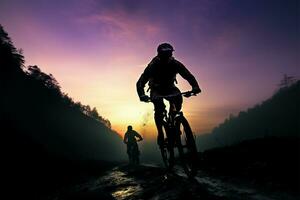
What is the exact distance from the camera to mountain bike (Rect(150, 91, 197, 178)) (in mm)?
5746

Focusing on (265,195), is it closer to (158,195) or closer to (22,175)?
(158,195)

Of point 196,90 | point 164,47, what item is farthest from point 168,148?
point 164,47

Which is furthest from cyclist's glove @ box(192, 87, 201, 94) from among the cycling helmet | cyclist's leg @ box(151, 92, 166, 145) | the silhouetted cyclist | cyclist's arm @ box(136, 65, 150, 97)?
cyclist's arm @ box(136, 65, 150, 97)

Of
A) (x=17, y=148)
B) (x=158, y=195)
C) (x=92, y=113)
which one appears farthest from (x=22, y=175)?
(x=92, y=113)

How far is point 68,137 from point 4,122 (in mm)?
38286

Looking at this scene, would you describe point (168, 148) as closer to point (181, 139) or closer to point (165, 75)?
point (181, 139)

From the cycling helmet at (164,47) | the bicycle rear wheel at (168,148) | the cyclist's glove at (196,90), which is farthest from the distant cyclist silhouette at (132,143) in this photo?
the cycling helmet at (164,47)

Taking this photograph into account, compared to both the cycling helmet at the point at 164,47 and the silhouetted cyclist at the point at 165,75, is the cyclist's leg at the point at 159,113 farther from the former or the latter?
the cycling helmet at the point at 164,47

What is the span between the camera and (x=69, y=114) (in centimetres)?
9138

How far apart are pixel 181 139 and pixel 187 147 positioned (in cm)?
22

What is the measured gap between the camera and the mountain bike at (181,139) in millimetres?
5746

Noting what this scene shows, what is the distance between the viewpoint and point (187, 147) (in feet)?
19.2

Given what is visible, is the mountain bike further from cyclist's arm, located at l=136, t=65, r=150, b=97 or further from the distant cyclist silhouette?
the distant cyclist silhouette

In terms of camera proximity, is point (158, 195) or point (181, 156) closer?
point (158, 195)
